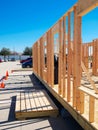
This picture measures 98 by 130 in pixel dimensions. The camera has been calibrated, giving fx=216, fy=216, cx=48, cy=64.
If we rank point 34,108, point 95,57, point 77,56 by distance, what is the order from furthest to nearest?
point 95,57, point 34,108, point 77,56

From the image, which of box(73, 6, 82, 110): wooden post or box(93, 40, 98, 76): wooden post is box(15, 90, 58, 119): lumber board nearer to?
box(73, 6, 82, 110): wooden post

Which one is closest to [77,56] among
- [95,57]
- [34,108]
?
[34,108]

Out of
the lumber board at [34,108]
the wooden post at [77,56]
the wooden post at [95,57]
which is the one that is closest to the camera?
the wooden post at [77,56]

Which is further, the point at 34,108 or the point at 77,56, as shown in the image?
the point at 34,108

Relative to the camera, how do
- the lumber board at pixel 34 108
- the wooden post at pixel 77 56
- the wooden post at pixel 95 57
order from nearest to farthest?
the wooden post at pixel 77 56
the lumber board at pixel 34 108
the wooden post at pixel 95 57

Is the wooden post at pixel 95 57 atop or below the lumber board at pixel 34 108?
atop

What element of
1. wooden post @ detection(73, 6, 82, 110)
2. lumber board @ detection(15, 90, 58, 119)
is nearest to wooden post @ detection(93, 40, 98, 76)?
lumber board @ detection(15, 90, 58, 119)

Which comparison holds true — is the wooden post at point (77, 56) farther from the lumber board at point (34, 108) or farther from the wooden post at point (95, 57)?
the wooden post at point (95, 57)

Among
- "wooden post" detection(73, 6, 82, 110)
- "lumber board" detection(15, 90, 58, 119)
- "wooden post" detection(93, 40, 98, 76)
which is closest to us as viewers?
"wooden post" detection(73, 6, 82, 110)

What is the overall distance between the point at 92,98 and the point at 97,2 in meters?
1.67

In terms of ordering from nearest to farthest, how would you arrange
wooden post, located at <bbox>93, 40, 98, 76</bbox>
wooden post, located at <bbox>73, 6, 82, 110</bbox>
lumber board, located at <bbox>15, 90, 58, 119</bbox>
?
wooden post, located at <bbox>73, 6, 82, 110</bbox> → lumber board, located at <bbox>15, 90, 58, 119</bbox> → wooden post, located at <bbox>93, 40, 98, 76</bbox>

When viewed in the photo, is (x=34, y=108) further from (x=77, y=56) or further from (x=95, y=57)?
(x=95, y=57)

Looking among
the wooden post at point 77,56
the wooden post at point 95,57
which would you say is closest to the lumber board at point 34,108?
the wooden post at point 77,56

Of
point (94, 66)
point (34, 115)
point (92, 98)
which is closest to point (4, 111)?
point (34, 115)
